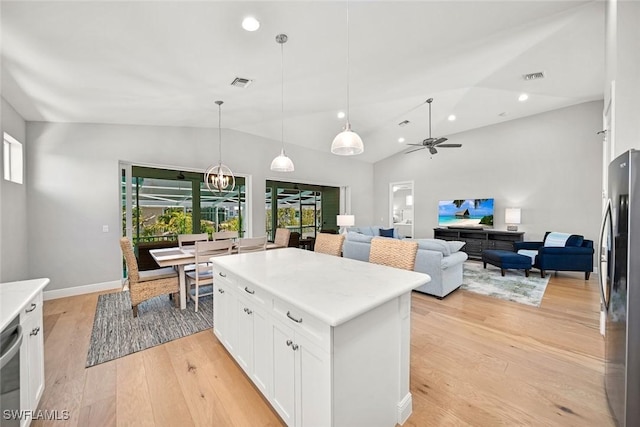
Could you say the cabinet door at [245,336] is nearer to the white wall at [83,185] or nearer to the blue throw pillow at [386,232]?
the white wall at [83,185]

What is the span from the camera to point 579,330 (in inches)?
109

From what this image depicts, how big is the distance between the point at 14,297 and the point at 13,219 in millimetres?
2791

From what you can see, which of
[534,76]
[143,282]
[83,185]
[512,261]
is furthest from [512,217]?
[83,185]

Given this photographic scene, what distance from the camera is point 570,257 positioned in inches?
182

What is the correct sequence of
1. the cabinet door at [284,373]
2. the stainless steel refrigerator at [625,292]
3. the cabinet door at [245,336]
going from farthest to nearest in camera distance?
the cabinet door at [245,336]
the cabinet door at [284,373]
the stainless steel refrigerator at [625,292]

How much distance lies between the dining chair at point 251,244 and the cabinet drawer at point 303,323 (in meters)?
2.32

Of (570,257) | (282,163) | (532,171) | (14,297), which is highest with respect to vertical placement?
(532,171)

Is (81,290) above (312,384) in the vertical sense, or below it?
below

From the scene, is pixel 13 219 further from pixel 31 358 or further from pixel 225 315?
pixel 225 315

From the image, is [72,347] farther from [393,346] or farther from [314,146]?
[314,146]

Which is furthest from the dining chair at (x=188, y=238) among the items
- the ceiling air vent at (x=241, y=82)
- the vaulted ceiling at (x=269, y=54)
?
the ceiling air vent at (x=241, y=82)

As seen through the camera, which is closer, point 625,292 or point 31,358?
point 625,292

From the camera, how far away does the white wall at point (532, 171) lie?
17.6ft

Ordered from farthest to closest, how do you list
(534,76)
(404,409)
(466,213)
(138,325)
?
1. (466,213)
2. (534,76)
3. (138,325)
4. (404,409)
